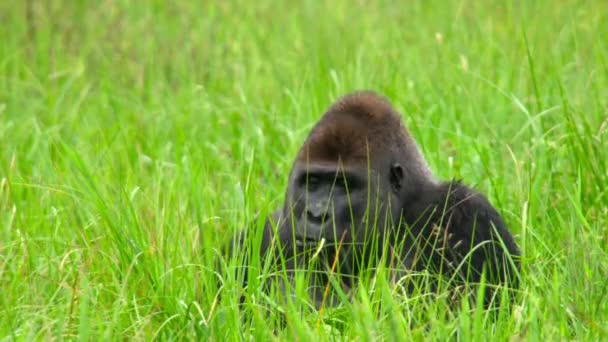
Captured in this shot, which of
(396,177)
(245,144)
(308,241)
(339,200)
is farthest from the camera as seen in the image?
(245,144)

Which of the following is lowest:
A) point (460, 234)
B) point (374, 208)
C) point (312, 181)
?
point (460, 234)

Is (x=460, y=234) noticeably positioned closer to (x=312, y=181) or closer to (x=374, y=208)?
(x=374, y=208)

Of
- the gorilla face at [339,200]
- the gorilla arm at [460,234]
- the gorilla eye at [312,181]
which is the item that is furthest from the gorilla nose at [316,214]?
the gorilla arm at [460,234]

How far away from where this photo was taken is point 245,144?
6207 mm

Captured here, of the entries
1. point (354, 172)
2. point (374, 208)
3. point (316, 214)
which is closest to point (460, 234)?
point (374, 208)

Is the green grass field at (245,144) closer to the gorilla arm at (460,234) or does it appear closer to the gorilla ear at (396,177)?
the gorilla arm at (460,234)

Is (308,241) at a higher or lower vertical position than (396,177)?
lower

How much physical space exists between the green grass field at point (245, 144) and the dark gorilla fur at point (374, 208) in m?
0.20

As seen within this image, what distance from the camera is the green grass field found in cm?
371

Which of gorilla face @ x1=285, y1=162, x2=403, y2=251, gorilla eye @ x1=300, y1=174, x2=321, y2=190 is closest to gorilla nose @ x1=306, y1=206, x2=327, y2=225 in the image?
gorilla face @ x1=285, y1=162, x2=403, y2=251

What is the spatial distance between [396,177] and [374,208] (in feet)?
0.64

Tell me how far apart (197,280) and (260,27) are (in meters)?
5.00

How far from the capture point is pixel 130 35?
8828 mm

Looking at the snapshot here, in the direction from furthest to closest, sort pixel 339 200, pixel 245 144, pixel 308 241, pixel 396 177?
pixel 245 144, pixel 396 177, pixel 339 200, pixel 308 241
